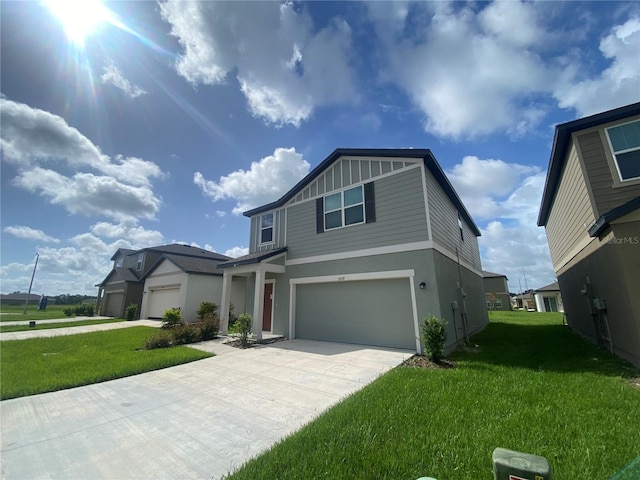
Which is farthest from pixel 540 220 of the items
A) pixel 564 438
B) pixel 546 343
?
pixel 564 438

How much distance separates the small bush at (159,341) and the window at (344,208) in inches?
286

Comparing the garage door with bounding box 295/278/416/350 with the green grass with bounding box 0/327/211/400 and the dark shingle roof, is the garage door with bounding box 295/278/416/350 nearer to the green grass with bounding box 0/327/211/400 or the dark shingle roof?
the dark shingle roof

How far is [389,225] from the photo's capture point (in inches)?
352

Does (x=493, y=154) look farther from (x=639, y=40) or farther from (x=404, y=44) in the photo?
(x=404, y=44)

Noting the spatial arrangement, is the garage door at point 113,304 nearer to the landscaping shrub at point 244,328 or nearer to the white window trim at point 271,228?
the white window trim at point 271,228

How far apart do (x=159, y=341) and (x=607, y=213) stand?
13468 mm

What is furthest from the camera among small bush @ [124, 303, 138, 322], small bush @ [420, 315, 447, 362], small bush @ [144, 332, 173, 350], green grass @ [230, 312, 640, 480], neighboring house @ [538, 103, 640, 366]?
small bush @ [124, 303, 138, 322]

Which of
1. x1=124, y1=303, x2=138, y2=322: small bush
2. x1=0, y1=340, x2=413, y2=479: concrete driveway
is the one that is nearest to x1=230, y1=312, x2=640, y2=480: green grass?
x1=0, y1=340, x2=413, y2=479: concrete driveway

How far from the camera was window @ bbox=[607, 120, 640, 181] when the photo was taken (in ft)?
21.8

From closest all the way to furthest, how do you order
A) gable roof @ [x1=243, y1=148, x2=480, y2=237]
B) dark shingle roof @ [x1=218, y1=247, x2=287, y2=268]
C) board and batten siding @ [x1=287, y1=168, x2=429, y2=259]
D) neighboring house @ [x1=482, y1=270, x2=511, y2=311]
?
board and batten siding @ [x1=287, y1=168, x2=429, y2=259] < gable roof @ [x1=243, y1=148, x2=480, y2=237] < dark shingle roof @ [x1=218, y1=247, x2=287, y2=268] < neighboring house @ [x1=482, y1=270, x2=511, y2=311]

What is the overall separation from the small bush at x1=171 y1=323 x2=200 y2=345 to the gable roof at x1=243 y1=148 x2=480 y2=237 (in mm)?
6253

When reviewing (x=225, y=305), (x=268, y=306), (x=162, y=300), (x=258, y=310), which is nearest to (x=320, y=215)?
(x=258, y=310)

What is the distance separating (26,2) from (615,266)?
1564 centimetres

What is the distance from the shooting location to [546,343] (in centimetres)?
916
